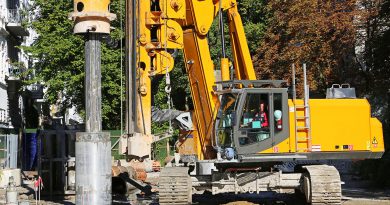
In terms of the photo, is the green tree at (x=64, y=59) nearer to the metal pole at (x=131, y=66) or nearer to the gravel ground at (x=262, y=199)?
the gravel ground at (x=262, y=199)

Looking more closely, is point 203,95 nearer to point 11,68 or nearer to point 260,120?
point 260,120

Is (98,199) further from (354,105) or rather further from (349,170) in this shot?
(349,170)

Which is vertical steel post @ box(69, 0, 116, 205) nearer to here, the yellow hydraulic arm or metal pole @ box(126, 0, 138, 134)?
the yellow hydraulic arm

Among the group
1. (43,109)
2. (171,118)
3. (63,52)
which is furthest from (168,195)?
(43,109)

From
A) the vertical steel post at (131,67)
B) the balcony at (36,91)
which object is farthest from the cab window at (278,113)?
the balcony at (36,91)

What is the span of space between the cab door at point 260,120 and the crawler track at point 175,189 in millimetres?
1449

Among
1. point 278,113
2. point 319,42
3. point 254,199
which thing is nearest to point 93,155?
point 278,113

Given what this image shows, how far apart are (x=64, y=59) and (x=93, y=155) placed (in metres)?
30.7

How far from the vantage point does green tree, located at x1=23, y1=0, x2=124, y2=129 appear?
45031 mm

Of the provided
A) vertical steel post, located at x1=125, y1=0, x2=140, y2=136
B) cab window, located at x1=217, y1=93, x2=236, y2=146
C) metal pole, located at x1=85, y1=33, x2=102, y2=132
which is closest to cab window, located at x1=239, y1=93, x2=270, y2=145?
cab window, located at x1=217, y1=93, x2=236, y2=146

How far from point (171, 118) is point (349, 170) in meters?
18.1

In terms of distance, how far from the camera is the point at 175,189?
18.0 m

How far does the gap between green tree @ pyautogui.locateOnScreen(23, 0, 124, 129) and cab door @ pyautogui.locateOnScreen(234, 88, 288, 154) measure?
26694 mm

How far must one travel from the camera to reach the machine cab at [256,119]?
18.0 metres
